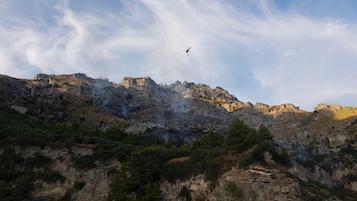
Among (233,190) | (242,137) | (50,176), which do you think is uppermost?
(242,137)

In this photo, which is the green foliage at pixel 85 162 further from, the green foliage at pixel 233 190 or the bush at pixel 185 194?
the green foliage at pixel 233 190

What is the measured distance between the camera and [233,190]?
4338 centimetres

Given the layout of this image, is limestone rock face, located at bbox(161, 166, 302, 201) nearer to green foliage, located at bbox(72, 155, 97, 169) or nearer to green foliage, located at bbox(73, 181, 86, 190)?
green foliage, located at bbox(73, 181, 86, 190)

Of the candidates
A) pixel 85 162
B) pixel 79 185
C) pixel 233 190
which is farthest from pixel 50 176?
pixel 233 190

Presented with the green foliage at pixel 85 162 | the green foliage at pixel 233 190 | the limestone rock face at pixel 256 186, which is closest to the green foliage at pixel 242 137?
the limestone rock face at pixel 256 186

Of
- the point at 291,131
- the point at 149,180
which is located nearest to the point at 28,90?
the point at 291,131

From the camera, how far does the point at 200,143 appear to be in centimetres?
6388

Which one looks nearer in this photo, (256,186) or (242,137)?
(256,186)

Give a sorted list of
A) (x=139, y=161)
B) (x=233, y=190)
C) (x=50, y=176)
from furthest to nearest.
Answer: (x=50, y=176), (x=139, y=161), (x=233, y=190)

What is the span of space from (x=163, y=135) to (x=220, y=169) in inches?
2475

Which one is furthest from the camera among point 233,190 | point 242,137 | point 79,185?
point 79,185

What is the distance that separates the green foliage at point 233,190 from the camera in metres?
43.2

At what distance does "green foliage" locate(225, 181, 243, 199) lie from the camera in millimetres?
43156

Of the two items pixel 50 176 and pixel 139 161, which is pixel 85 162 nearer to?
pixel 50 176
